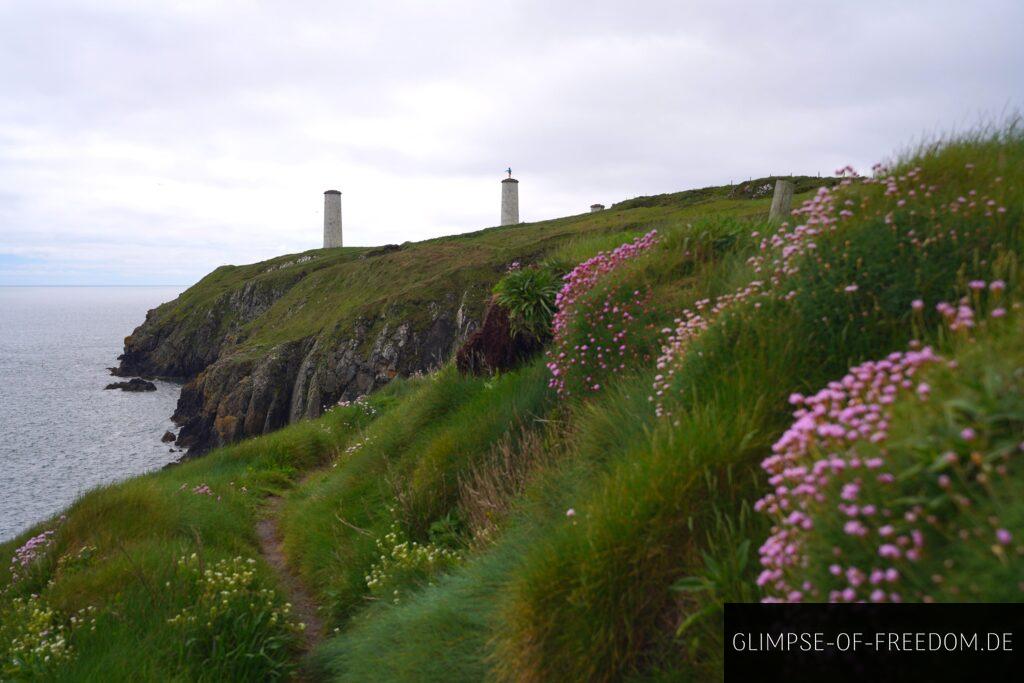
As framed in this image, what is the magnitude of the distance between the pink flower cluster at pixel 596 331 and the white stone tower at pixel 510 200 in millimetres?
81724

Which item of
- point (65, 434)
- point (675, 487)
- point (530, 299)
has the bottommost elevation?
point (65, 434)

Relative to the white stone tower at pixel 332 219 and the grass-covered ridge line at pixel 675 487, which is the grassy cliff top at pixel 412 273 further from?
the grass-covered ridge line at pixel 675 487

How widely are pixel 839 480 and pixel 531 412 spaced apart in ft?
17.9

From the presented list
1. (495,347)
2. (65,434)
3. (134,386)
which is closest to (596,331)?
(495,347)

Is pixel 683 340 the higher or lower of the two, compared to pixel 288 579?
higher

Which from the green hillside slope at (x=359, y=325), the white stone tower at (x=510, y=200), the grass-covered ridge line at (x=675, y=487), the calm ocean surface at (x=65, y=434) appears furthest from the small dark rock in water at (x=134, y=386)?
the grass-covered ridge line at (x=675, y=487)

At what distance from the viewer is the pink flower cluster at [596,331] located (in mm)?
6805

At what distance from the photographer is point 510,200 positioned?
88750 mm

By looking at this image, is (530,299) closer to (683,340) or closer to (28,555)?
(683,340)

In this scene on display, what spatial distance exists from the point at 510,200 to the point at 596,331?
83.8m

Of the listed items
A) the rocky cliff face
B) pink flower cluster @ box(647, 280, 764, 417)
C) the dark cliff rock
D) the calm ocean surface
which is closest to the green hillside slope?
the rocky cliff face

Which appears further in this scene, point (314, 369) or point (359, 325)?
point (359, 325)

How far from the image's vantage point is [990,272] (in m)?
3.93

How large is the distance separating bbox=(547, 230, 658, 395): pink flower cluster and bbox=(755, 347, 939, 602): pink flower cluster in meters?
3.36
